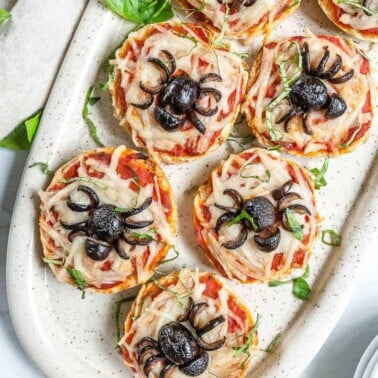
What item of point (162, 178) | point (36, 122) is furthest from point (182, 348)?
point (36, 122)

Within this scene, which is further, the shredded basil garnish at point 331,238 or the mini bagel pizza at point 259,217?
the shredded basil garnish at point 331,238

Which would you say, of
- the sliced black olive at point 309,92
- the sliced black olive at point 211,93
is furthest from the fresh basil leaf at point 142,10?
the sliced black olive at point 309,92

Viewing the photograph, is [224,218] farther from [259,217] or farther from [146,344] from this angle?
[146,344]

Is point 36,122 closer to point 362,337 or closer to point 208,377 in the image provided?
point 208,377

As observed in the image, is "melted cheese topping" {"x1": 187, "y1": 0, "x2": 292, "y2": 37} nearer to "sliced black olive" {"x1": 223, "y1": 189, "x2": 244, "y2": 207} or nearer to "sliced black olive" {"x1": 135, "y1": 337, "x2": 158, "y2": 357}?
"sliced black olive" {"x1": 223, "y1": 189, "x2": 244, "y2": 207}

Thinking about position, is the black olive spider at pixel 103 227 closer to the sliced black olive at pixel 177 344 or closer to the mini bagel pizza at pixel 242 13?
the sliced black olive at pixel 177 344

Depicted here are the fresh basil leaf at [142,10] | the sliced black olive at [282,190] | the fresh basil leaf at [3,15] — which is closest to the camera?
the sliced black olive at [282,190]
